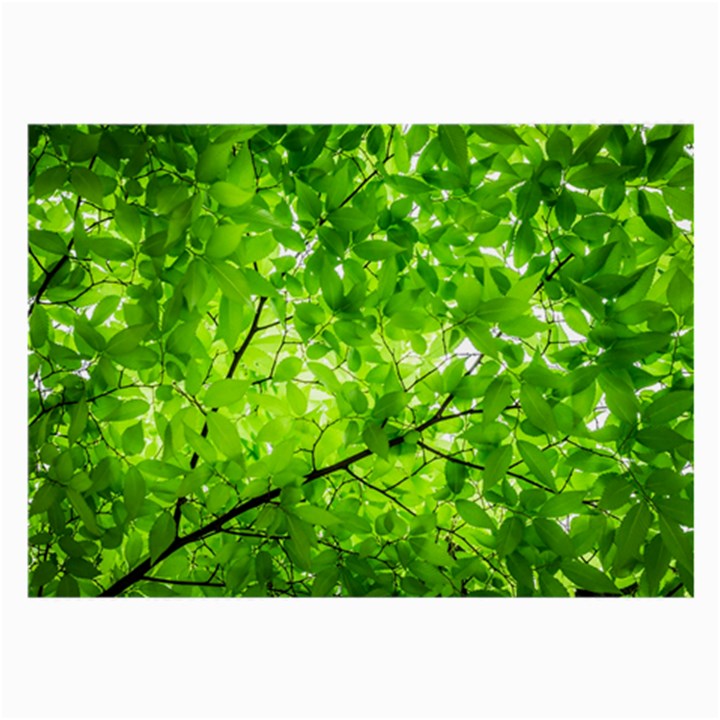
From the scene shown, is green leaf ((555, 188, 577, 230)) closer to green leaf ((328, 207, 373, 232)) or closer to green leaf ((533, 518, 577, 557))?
green leaf ((328, 207, 373, 232))

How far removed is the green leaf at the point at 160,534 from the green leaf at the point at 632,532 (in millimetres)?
855

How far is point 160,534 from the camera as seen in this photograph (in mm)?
1349

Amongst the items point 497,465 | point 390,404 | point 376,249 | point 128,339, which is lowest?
point 497,465

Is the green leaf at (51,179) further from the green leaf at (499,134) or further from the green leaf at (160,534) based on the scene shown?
the green leaf at (499,134)

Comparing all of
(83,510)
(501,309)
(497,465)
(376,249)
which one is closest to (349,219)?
(376,249)

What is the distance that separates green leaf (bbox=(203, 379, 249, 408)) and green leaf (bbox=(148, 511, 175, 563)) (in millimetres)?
253

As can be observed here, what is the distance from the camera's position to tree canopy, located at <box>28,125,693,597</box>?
1298 mm

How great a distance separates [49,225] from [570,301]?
104 cm

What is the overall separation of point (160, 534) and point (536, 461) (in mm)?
736

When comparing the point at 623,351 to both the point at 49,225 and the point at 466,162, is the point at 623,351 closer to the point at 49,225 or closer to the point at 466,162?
the point at 466,162

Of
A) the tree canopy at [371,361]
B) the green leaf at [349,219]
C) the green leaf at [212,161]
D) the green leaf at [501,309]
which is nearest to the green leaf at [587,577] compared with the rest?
the tree canopy at [371,361]

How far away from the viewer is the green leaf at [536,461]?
4.25 feet

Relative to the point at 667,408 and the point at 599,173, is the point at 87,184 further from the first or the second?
the point at 667,408
